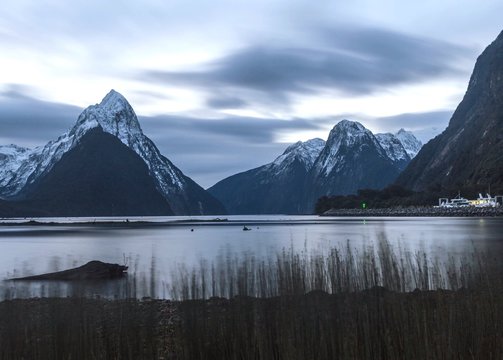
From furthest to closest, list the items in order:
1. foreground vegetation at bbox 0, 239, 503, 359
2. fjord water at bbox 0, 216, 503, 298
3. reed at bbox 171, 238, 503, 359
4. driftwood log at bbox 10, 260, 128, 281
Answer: driftwood log at bbox 10, 260, 128, 281 → fjord water at bbox 0, 216, 503, 298 → foreground vegetation at bbox 0, 239, 503, 359 → reed at bbox 171, 238, 503, 359

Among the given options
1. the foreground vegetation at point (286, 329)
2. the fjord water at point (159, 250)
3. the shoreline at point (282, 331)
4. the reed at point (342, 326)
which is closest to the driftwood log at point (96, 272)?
the fjord water at point (159, 250)

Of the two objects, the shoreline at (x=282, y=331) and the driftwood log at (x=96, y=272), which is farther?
the driftwood log at (x=96, y=272)

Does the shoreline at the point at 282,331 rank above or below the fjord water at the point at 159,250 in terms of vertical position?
above

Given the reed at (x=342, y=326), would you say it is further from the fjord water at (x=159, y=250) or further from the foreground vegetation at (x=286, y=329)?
the fjord water at (x=159, y=250)

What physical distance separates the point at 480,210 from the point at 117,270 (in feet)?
567

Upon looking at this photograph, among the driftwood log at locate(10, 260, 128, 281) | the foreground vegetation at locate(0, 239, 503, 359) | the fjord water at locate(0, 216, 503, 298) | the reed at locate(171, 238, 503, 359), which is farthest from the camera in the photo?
the driftwood log at locate(10, 260, 128, 281)

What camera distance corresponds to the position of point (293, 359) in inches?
377

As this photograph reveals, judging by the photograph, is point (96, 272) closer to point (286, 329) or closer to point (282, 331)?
point (282, 331)

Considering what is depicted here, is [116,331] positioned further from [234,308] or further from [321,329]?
[321,329]

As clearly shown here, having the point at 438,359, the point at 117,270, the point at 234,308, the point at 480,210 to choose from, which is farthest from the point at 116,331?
the point at 480,210

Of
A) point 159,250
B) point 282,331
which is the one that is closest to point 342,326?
point 282,331

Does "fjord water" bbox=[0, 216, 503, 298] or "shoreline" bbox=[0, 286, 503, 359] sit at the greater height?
"shoreline" bbox=[0, 286, 503, 359]

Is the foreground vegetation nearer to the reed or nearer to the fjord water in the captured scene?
the reed

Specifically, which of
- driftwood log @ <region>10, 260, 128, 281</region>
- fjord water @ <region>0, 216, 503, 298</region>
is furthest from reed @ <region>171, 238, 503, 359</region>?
driftwood log @ <region>10, 260, 128, 281</region>
